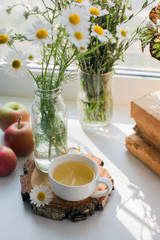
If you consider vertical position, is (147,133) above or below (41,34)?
below

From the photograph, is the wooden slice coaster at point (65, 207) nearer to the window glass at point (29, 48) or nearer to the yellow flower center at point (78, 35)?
the yellow flower center at point (78, 35)

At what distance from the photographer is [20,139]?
2.93 feet

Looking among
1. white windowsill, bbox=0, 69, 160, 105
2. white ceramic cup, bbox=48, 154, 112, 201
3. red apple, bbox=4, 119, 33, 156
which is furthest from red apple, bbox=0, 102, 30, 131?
white ceramic cup, bbox=48, 154, 112, 201

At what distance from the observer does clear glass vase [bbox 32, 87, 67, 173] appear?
727 mm

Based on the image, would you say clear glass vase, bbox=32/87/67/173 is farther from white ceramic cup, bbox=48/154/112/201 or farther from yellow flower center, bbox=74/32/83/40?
yellow flower center, bbox=74/32/83/40

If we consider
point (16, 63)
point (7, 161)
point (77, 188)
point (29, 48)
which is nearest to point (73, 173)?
point (77, 188)

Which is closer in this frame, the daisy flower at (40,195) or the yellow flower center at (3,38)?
the yellow flower center at (3,38)

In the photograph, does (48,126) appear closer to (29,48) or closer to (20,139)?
(20,139)

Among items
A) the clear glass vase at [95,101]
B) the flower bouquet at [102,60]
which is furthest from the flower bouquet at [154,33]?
the clear glass vase at [95,101]

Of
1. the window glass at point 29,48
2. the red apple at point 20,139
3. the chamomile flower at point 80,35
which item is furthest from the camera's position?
the window glass at point 29,48

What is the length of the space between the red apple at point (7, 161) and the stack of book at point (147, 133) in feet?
1.07

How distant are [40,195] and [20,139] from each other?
0.22 meters

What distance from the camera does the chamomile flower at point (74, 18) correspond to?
539mm

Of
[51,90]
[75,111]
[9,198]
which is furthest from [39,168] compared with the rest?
[75,111]
